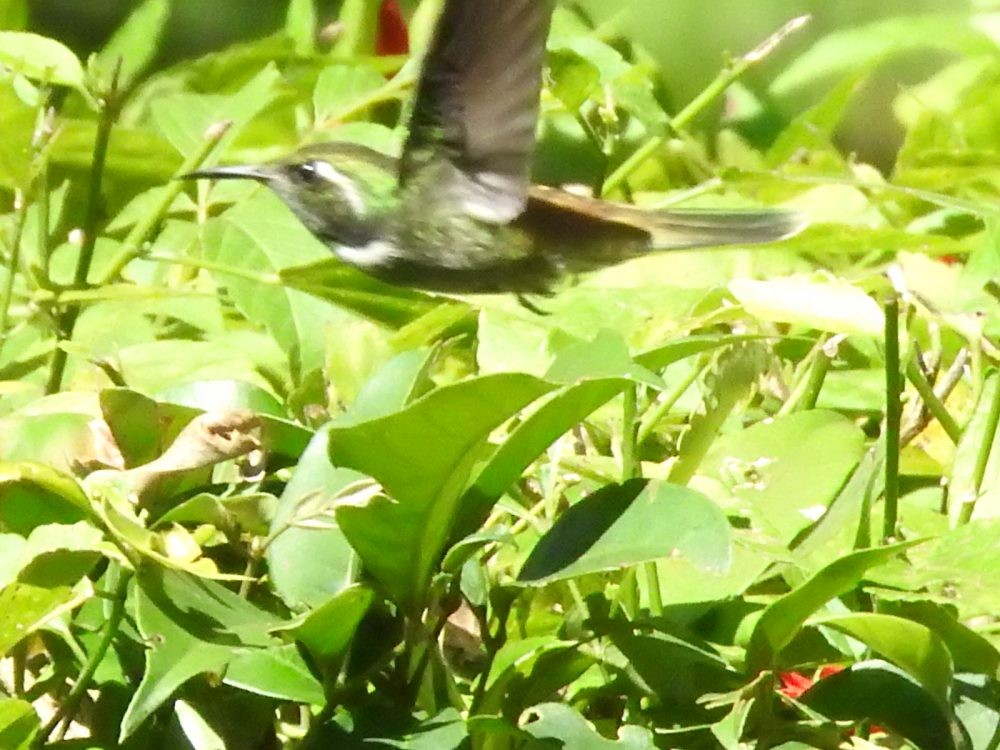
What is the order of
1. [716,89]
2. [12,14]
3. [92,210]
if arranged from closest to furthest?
[92,210], [716,89], [12,14]

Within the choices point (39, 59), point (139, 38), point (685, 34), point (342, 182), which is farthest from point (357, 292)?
point (685, 34)

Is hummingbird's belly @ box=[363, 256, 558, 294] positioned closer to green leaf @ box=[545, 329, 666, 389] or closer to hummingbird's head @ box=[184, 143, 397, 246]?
hummingbird's head @ box=[184, 143, 397, 246]

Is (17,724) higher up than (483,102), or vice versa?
(483,102)

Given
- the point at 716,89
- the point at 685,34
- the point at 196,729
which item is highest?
the point at 716,89

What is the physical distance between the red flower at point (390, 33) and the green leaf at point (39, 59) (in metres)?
0.53

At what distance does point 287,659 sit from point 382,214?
13.0 inches

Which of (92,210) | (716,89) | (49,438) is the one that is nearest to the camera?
(49,438)

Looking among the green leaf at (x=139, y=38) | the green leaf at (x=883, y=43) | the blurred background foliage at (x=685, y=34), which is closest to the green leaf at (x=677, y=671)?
the green leaf at (x=139, y=38)

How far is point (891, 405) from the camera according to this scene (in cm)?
49

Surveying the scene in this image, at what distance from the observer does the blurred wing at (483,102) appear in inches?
24.2

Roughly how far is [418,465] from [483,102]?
25cm

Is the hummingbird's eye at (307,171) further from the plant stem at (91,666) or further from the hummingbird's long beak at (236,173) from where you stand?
the plant stem at (91,666)

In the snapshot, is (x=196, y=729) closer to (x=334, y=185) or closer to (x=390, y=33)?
(x=334, y=185)

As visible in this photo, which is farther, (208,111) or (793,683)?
(208,111)
